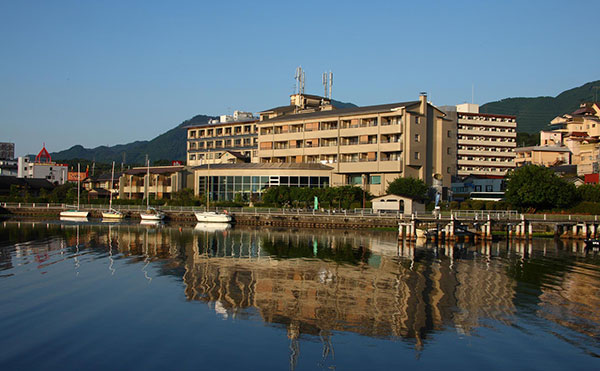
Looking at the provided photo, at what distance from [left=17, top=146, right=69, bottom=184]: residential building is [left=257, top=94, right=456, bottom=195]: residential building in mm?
91814

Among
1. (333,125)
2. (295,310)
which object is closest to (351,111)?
(333,125)

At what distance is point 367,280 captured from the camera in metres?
34.0

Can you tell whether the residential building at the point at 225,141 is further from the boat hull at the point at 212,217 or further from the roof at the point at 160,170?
the boat hull at the point at 212,217

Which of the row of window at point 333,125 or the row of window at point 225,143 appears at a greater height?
the row of window at point 333,125

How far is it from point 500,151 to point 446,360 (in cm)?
10586

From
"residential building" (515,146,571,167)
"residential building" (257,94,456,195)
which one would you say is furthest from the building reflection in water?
"residential building" (515,146,571,167)

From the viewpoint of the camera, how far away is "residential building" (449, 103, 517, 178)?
114 metres

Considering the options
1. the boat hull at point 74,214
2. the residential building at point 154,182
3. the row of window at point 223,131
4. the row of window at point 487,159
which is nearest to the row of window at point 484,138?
the row of window at point 487,159

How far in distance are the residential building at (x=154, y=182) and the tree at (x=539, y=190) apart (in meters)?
63.5

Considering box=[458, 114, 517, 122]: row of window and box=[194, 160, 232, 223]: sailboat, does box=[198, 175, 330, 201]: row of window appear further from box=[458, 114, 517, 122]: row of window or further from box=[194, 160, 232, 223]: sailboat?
box=[458, 114, 517, 122]: row of window

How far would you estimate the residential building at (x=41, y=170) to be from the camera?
161 m

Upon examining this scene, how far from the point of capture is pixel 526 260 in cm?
4422

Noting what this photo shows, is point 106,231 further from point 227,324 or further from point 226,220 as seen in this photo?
point 227,324

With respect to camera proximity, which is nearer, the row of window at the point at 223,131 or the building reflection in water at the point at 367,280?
the building reflection in water at the point at 367,280
